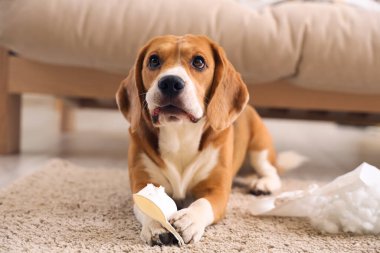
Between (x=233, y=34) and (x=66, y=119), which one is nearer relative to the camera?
(x=233, y=34)

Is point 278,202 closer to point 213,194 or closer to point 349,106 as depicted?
point 213,194

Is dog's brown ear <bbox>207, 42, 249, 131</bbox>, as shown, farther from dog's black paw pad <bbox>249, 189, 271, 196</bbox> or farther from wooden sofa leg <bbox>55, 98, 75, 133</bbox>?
wooden sofa leg <bbox>55, 98, 75, 133</bbox>

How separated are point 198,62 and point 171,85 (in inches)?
6.1

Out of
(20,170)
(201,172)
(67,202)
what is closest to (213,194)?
(201,172)

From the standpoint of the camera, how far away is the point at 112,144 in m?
2.64

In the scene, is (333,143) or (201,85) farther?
(333,143)

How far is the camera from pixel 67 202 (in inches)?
53.9

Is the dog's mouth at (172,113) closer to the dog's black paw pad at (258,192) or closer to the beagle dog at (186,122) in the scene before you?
the beagle dog at (186,122)

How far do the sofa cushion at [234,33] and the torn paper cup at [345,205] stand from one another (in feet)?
2.18

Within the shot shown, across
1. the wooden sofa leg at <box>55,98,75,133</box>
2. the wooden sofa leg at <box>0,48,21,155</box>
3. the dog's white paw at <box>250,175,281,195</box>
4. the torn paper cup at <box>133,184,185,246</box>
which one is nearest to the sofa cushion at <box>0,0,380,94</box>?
the wooden sofa leg at <box>0,48,21,155</box>

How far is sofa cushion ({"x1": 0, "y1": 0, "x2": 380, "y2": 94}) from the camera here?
1767mm

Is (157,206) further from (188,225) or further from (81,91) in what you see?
(81,91)

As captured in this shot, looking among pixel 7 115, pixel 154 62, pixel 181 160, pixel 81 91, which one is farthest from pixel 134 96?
pixel 7 115

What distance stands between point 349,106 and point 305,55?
317 mm
